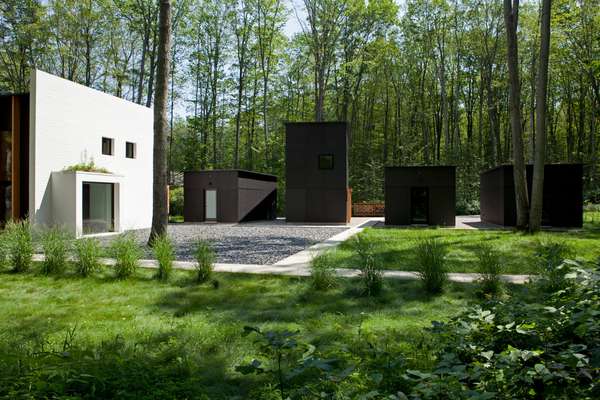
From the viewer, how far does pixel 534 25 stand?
82.1 feet

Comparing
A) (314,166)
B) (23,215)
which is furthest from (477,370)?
(314,166)

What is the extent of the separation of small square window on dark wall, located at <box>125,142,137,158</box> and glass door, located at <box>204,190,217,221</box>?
4.40 m

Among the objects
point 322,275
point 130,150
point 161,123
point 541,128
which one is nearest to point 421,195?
point 541,128

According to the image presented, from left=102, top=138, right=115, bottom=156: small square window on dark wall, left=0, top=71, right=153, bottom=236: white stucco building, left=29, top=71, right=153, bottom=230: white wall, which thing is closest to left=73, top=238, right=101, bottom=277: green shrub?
left=0, top=71, right=153, bottom=236: white stucco building

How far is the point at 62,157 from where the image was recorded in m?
13.5

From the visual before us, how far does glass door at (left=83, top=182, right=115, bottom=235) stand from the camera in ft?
46.0

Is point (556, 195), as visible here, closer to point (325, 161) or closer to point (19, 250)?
point (325, 161)

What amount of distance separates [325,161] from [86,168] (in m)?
9.43

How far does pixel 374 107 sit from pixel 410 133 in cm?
414

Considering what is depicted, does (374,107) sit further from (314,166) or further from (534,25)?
(314,166)

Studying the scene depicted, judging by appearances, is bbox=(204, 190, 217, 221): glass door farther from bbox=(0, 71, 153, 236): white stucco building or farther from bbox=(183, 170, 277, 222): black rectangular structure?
bbox=(0, 71, 153, 236): white stucco building

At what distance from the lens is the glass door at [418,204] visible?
58.5ft

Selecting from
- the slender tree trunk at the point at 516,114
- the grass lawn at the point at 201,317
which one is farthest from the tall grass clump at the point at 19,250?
the slender tree trunk at the point at 516,114

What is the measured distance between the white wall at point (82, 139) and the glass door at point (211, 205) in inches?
133
